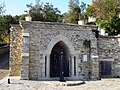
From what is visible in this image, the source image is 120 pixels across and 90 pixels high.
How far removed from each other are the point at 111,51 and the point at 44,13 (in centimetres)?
2301

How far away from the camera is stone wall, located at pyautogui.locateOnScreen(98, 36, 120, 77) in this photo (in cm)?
1952

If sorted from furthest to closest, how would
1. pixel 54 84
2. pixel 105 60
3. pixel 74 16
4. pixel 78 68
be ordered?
pixel 74 16
pixel 105 60
pixel 78 68
pixel 54 84

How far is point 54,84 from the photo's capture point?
14.9 metres

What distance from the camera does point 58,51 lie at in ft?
65.7

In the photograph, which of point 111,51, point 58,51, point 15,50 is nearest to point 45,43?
point 15,50

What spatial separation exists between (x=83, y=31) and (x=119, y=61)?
430 cm

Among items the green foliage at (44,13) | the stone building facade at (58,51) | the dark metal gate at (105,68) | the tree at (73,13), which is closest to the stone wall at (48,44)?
the stone building facade at (58,51)

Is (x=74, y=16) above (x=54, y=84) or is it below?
above

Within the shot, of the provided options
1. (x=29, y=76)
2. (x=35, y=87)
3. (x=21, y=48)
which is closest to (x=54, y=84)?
(x=35, y=87)

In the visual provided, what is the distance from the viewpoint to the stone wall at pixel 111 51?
64.0 ft

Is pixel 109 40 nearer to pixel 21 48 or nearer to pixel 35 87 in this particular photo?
pixel 21 48

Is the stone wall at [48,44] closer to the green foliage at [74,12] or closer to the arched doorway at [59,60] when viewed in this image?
the arched doorway at [59,60]

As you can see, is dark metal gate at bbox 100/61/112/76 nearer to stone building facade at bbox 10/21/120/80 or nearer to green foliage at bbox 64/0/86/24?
stone building facade at bbox 10/21/120/80

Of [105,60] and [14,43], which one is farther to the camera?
[105,60]
